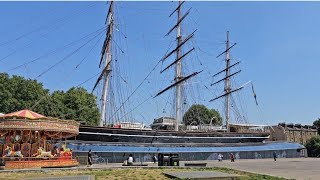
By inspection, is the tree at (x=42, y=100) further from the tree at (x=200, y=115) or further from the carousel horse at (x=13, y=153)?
the tree at (x=200, y=115)

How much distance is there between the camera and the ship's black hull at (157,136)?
4366cm

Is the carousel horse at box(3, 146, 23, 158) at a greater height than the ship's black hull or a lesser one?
lesser

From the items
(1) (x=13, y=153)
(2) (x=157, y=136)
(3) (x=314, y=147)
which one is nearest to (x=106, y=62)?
(2) (x=157, y=136)

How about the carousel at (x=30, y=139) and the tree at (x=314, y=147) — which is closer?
the carousel at (x=30, y=139)

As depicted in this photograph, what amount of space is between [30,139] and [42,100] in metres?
30.0

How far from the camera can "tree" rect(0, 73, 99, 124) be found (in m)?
57.3

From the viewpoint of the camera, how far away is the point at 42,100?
5903cm

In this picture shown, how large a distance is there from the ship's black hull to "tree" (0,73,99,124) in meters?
12.7

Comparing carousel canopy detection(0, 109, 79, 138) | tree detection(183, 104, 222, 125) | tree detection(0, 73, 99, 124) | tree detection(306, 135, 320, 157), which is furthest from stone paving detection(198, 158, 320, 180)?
tree detection(183, 104, 222, 125)

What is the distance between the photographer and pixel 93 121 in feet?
229

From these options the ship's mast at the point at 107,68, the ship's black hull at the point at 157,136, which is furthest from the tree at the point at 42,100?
the ship's black hull at the point at 157,136

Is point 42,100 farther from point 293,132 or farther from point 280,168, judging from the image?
point 293,132

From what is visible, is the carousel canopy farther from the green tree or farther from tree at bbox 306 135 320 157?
tree at bbox 306 135 320 157

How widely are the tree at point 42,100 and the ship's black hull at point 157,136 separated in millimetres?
12720
